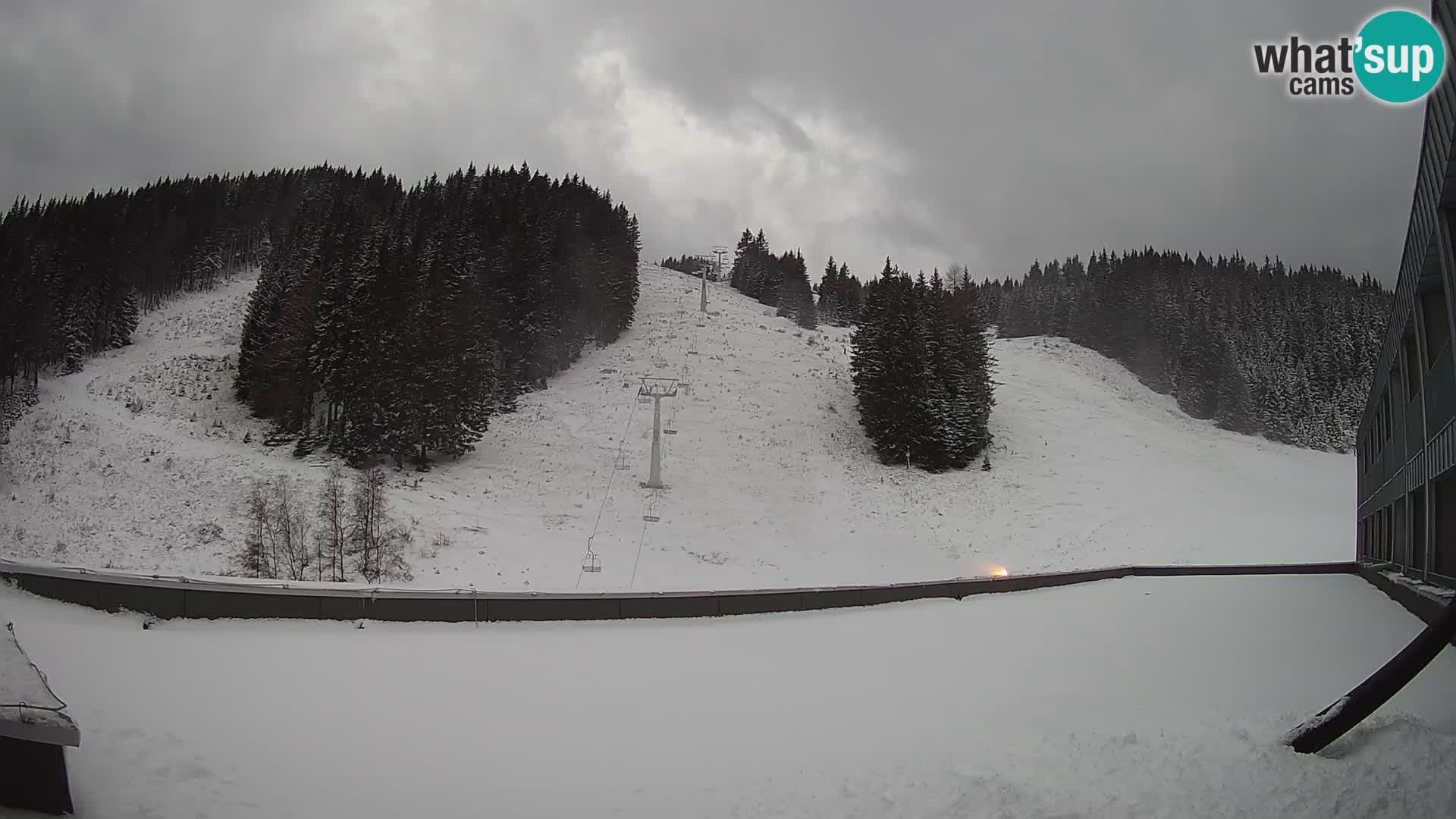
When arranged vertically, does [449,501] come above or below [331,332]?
below

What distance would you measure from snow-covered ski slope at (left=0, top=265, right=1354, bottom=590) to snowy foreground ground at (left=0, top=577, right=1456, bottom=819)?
13.4 m

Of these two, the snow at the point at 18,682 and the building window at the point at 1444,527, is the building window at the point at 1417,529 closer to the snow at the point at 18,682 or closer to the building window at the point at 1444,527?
the building window at the point at 1444,527

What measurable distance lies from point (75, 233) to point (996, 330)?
11210cm

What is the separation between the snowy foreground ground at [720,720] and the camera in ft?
19.1

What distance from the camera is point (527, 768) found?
266 inches

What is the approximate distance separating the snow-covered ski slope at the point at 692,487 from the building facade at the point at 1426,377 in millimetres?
14616

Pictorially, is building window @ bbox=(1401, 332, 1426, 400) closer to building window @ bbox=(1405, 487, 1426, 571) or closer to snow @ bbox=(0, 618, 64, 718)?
building window @ bbox=(1405, 487, 1426, 571)

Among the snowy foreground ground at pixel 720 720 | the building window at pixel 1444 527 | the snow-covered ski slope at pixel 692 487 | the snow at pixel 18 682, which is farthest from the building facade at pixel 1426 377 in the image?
the snow at pixel 18 682

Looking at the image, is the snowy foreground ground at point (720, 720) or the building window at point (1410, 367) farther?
the building window at point (1410, 367)

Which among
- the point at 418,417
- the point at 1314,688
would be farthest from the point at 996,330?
the point at 1314,688

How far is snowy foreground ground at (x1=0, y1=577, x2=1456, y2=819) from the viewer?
581 cm

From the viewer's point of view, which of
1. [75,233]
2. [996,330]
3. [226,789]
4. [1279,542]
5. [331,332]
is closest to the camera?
[226,789]

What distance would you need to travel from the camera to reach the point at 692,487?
37594 millimetres

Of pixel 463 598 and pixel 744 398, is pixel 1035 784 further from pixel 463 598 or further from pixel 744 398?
pixel 744 398
